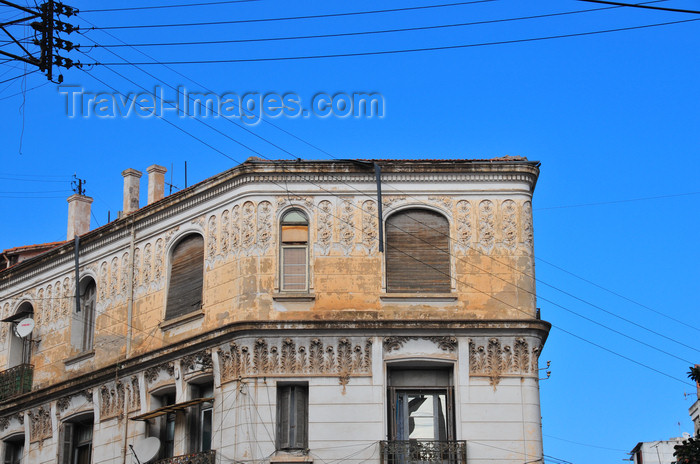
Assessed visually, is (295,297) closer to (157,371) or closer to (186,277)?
(186,277)

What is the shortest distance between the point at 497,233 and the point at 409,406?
5.21m

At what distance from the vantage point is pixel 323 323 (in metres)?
32.6

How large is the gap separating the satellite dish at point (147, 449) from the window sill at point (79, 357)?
13.9 feet

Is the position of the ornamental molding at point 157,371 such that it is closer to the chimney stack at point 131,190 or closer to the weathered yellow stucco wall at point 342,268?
the weathered yellow stucco wall at point 342,268

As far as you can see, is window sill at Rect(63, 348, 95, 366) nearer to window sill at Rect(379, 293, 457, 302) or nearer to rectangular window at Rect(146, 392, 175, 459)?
rectangular window at Rect(146, 392, 175, 459)

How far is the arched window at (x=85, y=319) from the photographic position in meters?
38.3

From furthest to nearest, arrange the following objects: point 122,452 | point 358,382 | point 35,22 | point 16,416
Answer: point 16,416
point 122,452
point 358,382
point 35,22

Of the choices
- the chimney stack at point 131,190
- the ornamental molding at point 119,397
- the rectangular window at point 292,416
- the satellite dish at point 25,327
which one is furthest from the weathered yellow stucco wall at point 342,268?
the satellite dish at point 25,327

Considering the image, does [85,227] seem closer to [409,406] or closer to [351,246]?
[351,246]

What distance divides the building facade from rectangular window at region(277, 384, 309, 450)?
0.04m

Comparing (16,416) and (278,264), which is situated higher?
(278,264)

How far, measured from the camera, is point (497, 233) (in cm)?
3372

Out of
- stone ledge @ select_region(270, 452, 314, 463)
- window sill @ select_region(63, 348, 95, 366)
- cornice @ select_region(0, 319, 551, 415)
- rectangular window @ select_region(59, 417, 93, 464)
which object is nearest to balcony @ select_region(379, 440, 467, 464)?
stone ledge @ select_region(270, 452, 314, 463)

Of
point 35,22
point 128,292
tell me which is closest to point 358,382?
point 128,292
